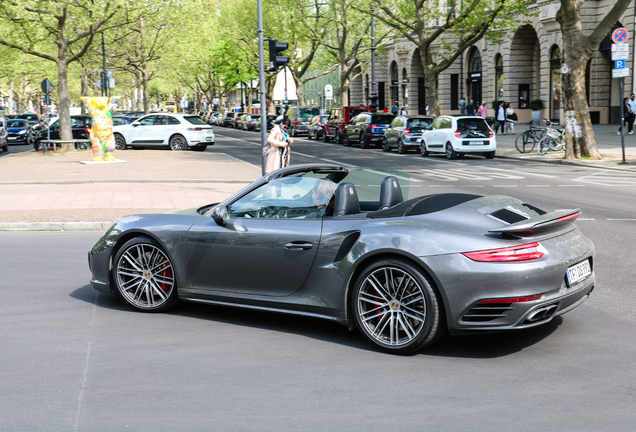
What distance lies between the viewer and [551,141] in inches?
985

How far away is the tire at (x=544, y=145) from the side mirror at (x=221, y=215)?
20973 mm

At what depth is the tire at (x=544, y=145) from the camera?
2497 centimetres

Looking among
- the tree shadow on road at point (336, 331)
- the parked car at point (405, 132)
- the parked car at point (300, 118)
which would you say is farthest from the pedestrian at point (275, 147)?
the parked car at point (300, 118)

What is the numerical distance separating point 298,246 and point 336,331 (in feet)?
2.51

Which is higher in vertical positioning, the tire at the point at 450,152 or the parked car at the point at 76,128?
the parked car at the point at 76,128

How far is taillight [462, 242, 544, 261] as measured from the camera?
458cm

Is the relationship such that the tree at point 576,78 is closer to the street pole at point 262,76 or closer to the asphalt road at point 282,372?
the street pole at point 262,76

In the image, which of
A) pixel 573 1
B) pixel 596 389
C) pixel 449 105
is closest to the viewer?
pixel 596 389

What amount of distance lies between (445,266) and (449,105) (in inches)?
2085

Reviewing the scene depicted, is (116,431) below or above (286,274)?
below

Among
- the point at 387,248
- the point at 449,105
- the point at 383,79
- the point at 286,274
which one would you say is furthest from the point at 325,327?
the point at 383,79

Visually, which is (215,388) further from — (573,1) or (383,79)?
(383,79)

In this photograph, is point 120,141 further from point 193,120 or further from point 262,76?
point 262,76

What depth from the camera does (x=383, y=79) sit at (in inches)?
2736
